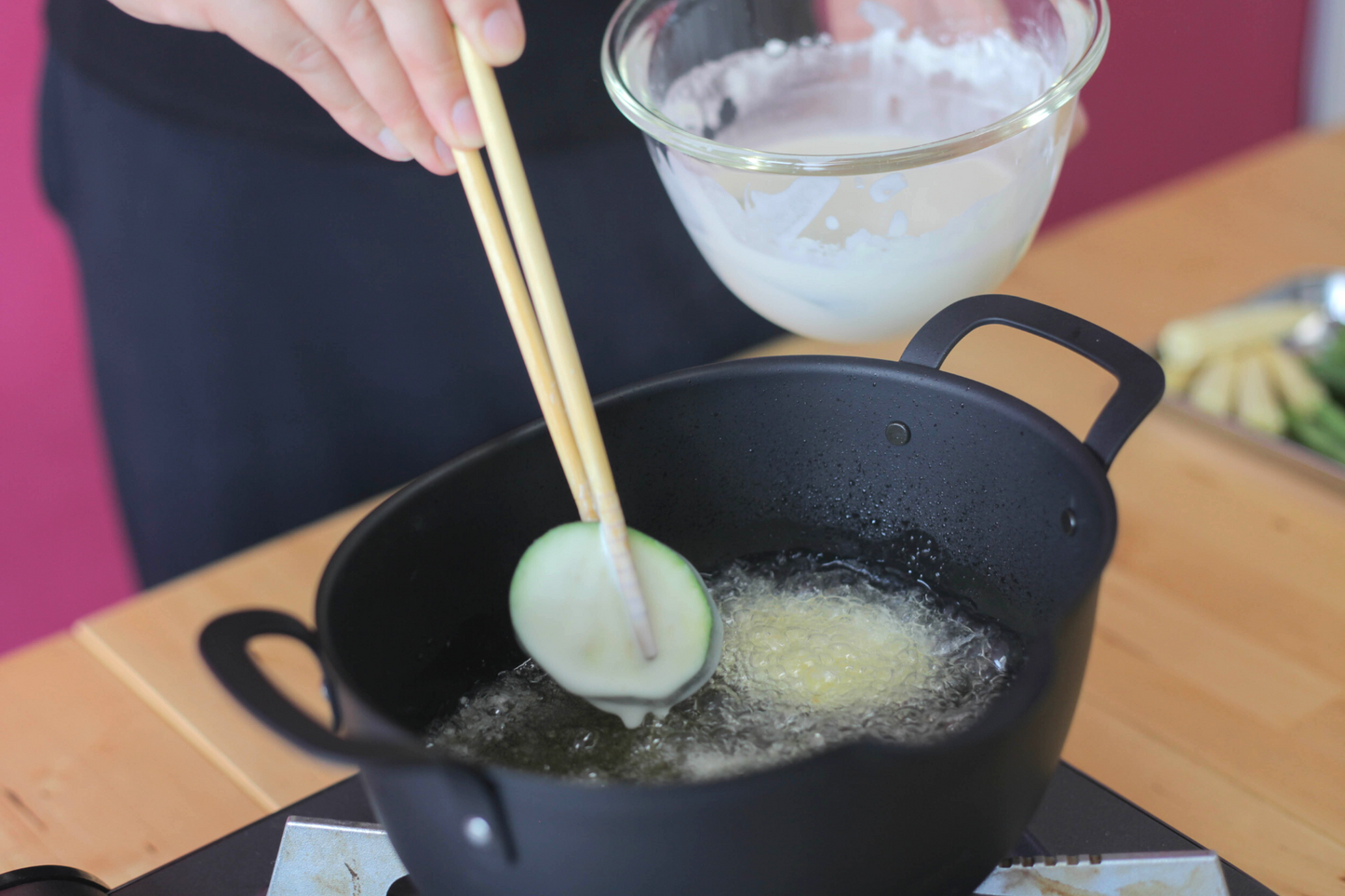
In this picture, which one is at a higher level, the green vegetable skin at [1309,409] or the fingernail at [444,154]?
the fingernail at [444,154]

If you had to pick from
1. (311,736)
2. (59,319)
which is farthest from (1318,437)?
(59,319)

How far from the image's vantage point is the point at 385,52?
0.51 m

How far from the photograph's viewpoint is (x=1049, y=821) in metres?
0.53

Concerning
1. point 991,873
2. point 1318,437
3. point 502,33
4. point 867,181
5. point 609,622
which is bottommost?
point 1318,437

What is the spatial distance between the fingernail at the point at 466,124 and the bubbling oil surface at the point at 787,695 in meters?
0.23

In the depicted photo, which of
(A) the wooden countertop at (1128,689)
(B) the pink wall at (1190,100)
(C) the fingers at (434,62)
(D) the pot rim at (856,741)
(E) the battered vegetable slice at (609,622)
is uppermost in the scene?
(C) the fingers at (434,62)

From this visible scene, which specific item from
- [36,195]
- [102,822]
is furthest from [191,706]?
[36,195]

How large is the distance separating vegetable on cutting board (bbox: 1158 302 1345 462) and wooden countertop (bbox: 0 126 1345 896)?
0.05 meters

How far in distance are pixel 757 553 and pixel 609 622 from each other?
12 cm

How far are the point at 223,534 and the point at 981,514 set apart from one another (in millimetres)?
873

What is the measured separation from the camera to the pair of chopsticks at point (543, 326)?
1.39 feet

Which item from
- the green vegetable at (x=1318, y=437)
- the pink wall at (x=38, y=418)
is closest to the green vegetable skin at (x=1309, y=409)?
the green vegetable at (x=1318, y=437)

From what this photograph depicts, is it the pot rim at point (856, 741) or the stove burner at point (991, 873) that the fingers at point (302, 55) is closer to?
the pot rim at point (856, 741)

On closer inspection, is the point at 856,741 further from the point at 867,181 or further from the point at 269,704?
Result: the point at 867,181
